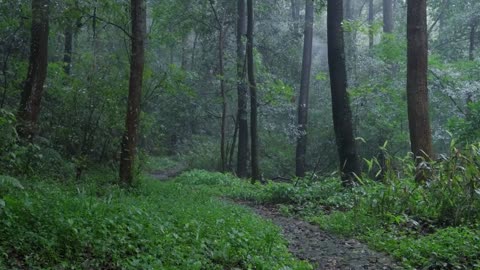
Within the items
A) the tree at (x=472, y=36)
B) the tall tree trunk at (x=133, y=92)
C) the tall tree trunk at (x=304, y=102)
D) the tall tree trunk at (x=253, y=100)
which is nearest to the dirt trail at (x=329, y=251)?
the tall tree trunk at (x=133, y=92)

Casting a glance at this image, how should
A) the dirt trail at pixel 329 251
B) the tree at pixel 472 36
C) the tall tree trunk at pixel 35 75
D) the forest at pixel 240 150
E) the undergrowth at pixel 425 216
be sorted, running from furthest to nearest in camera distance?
the tree at pixel 472 36
the tall tree trunk at pixel 35 75
the dirt trail at pixel 329 251
the undergrowth at pixel 425 216
the forest at pixel 240 150

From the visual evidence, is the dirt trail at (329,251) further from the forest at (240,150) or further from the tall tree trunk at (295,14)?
the tall tree trunk at (295,14)

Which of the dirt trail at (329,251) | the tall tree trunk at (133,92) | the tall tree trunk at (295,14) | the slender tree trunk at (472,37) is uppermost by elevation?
the tall tree trunk at (295,14)

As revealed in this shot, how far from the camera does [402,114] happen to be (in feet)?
70.0

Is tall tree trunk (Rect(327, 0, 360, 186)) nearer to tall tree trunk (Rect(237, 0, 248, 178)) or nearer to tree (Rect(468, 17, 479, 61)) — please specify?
tall tree trunk (Rect(237, 0, 248, 178))

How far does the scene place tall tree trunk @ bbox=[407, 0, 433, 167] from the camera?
34.2ft

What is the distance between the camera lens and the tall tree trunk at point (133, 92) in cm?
1107

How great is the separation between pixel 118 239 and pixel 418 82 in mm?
7627

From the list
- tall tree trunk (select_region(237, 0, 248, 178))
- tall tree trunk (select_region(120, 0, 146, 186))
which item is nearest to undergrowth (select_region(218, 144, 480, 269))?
tall tree trunk (select_region(120, 0, 146, 186))

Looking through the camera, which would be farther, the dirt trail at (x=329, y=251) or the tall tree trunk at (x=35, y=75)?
the tall tree trunk at (x=35, y=75)

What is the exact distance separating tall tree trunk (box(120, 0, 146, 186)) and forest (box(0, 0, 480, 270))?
0.11 feet

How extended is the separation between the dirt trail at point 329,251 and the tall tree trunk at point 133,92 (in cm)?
396

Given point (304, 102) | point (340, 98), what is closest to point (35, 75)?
point (340, 98)

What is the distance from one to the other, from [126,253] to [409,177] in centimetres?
645
